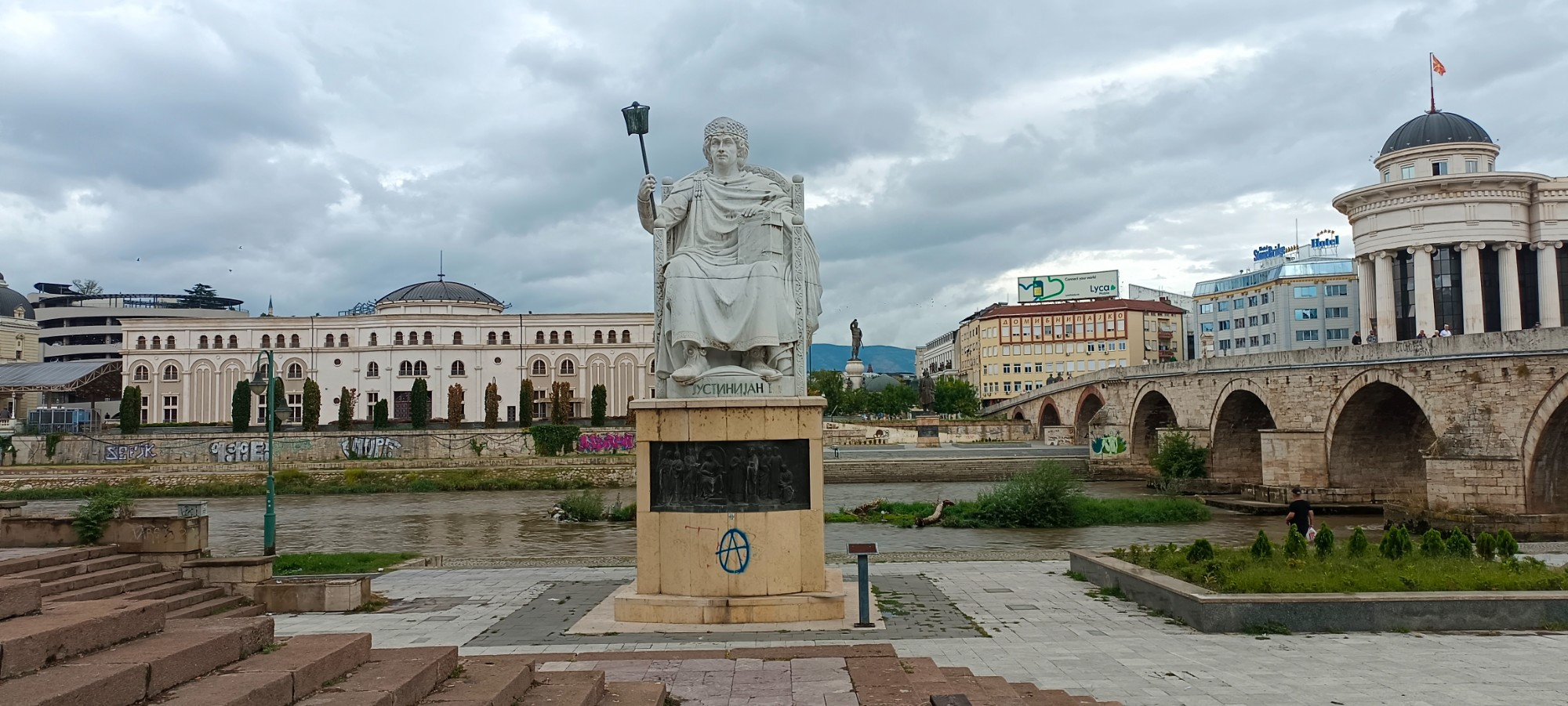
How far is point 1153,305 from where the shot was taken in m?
94.2

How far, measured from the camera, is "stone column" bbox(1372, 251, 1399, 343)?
49.2 metres

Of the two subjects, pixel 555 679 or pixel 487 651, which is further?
pixel 487 651

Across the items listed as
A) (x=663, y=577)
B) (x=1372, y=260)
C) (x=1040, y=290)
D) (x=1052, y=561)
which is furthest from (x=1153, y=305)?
(x=663, y=577)

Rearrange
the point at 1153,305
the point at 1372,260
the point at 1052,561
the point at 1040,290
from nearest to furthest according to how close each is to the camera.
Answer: the point at 1052,561 < the point at 1372,260 < the point at 1153,305 < the point at 1040,290

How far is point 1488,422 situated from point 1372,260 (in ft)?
99.9

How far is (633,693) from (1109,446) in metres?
43.3

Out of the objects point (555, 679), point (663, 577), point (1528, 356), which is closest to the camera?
point (555, 679)

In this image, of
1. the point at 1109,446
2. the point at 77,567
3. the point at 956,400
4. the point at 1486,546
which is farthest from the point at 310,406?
the point at 1486,546

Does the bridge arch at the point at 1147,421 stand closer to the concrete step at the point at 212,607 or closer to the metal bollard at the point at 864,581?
the metal bollard at the point at 864,581

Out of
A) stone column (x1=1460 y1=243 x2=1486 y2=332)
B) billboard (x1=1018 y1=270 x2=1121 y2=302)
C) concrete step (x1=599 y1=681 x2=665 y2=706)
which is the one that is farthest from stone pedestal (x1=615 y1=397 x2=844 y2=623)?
billboard (x1=1018 y1=270 x2=1121 y2=302)

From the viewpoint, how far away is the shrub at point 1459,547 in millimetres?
12031

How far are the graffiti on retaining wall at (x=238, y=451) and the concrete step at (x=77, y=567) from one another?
44.7 m

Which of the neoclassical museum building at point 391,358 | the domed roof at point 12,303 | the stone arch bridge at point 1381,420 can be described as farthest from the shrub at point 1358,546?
the domed roof at point 12,303

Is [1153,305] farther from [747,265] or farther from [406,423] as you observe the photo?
[747,265]
